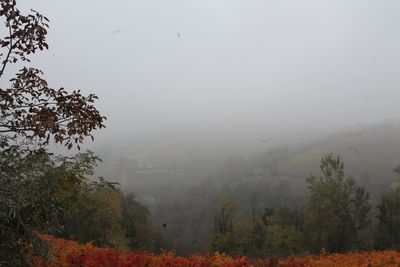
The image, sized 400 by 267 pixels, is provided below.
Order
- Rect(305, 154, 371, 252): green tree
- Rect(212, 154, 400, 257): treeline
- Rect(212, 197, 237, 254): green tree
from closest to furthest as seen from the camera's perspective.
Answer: Rect(212, 154, 400, 257): treeline, Rect(305, 154, 371, 252): green tree, Rect(212, 197, 237, 254): green tree

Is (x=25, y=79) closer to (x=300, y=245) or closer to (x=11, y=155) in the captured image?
(x=11, y=155)

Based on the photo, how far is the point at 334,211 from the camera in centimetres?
4975

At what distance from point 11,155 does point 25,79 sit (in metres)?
1.15

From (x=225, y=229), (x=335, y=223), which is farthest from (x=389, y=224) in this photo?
(x=225, y=229)

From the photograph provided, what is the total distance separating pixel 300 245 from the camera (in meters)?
54.1

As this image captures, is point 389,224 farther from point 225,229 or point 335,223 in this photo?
point 225,229

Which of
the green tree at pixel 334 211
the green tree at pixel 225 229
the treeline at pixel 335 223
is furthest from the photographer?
the green tree at pixel 225 229

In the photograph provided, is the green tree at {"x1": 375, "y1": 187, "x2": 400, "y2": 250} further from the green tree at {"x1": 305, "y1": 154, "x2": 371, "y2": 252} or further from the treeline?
the green tree at {"x1": 305, "y1": 154, "x2": 371, "y2": 252}

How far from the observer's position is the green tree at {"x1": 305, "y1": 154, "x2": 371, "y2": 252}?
49.0 meters

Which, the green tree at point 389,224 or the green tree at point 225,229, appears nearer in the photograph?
the green tree at point 389,224

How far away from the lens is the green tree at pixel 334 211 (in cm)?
4900

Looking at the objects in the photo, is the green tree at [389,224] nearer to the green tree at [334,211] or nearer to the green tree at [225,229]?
the green tree at [334,211]

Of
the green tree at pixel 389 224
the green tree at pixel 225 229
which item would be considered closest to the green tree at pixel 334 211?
the green tree at pixel 389 224

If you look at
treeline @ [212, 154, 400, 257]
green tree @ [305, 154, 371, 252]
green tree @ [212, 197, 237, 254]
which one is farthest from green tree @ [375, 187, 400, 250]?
green tree @ [212, 197, 237, 254]
